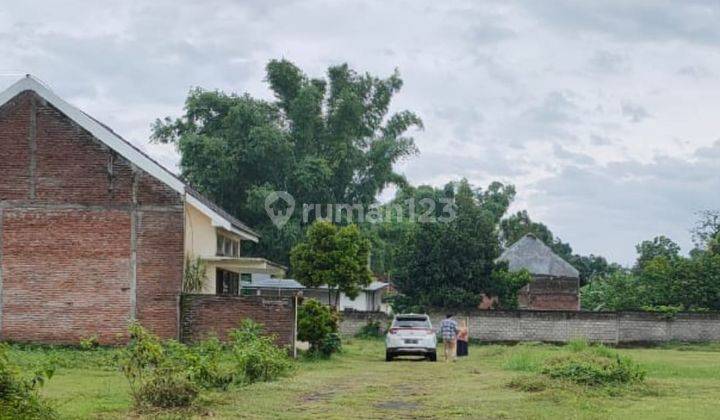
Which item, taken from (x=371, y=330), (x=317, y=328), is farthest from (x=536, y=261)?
(x=317, y=328)

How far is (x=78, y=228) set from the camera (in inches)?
1123

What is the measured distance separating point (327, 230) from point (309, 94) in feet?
64.5

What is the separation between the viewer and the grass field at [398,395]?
15922 mm

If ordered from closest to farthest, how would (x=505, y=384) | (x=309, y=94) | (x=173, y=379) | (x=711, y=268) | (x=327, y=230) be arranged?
(x=173, y=379) → (x=505, y=384) → (x=327, y=230) → (x=711, y=268) → (x=309, y=94)

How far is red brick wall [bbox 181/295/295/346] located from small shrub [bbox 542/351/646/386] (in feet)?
29.1

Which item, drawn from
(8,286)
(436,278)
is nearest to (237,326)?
(8,286)

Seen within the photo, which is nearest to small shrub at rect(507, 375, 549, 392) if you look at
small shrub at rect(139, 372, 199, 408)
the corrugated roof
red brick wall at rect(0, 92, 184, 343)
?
small shrub at rect(139, 372, 199, 408)

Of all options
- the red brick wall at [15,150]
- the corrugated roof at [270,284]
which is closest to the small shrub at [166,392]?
the red brick wall at [15,150]

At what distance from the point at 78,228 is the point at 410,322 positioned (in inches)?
434

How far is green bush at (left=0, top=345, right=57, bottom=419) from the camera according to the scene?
1302 centimetres

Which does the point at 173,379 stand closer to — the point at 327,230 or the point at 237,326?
the point at 237,326

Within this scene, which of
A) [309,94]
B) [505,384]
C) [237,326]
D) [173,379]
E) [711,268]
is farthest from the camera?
[309,94]

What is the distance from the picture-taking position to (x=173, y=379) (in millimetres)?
15789

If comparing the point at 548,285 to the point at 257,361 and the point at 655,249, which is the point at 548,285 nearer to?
the point at 655,249
